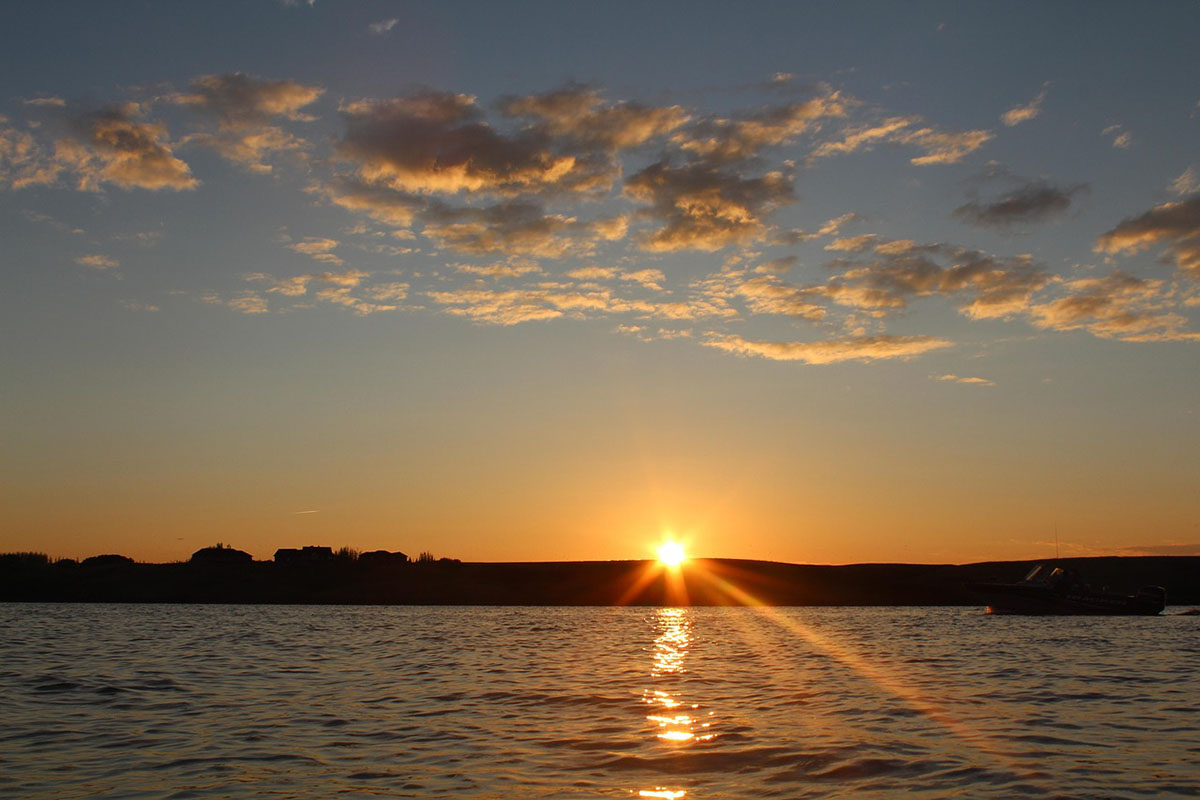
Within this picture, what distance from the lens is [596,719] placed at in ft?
66.5

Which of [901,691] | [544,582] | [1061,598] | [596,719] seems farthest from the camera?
[544,582]

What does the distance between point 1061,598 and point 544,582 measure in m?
55.6

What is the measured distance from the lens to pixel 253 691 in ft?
81.3

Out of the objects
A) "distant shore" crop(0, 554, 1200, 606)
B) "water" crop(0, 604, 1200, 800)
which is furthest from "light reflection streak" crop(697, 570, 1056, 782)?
"distant shore" crop(0, 554, 1200, 606)

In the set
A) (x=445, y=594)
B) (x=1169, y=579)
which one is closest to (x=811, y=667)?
(x=445, y=594)

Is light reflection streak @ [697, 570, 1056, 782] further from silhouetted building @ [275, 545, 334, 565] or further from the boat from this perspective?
silhouetted building @ [275, 545, 334, 565]

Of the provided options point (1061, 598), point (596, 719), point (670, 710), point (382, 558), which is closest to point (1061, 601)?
point (1061, 598)

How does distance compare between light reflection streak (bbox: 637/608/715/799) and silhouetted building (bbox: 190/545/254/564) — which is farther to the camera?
silhouetted building (bbox: 190/545/254/564)

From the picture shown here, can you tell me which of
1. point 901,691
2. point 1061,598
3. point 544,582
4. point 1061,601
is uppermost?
point 544,582

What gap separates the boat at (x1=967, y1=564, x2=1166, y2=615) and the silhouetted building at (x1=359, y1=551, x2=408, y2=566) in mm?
72782

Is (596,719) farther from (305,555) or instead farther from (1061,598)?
(305,555)

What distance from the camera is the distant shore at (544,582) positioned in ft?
325

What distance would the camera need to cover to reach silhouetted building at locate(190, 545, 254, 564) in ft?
389

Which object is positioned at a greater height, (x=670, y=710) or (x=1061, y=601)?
(x=1061, y=601)
